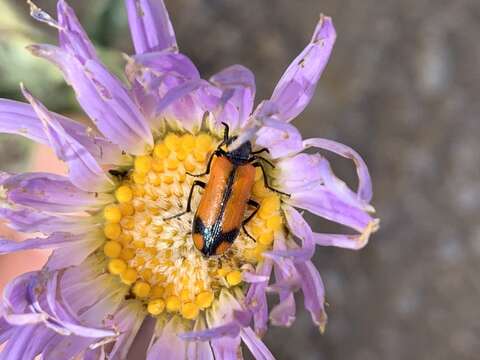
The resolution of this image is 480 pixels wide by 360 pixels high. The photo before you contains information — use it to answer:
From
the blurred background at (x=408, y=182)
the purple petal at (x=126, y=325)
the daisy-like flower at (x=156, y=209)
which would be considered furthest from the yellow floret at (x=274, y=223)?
the blurred background at (x=408, y=182)

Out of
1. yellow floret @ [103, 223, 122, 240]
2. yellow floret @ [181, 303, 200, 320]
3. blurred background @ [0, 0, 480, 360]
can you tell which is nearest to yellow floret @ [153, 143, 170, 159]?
yellow floret @ [103, 223, 122, 240]

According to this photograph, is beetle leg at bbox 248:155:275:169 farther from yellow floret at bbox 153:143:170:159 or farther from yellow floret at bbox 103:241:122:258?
yellow floret at bbox 103:241:122:258

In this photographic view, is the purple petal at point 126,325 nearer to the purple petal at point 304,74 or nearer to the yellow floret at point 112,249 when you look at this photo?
the yellow floret at point 112,249

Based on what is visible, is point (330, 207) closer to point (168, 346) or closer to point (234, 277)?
point (234, 277)

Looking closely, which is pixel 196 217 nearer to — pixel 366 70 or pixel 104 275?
pixel 104 275

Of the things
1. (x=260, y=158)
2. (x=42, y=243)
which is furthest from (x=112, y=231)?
(x=260, y=158)

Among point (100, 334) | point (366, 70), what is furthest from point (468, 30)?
point (100, 334)
